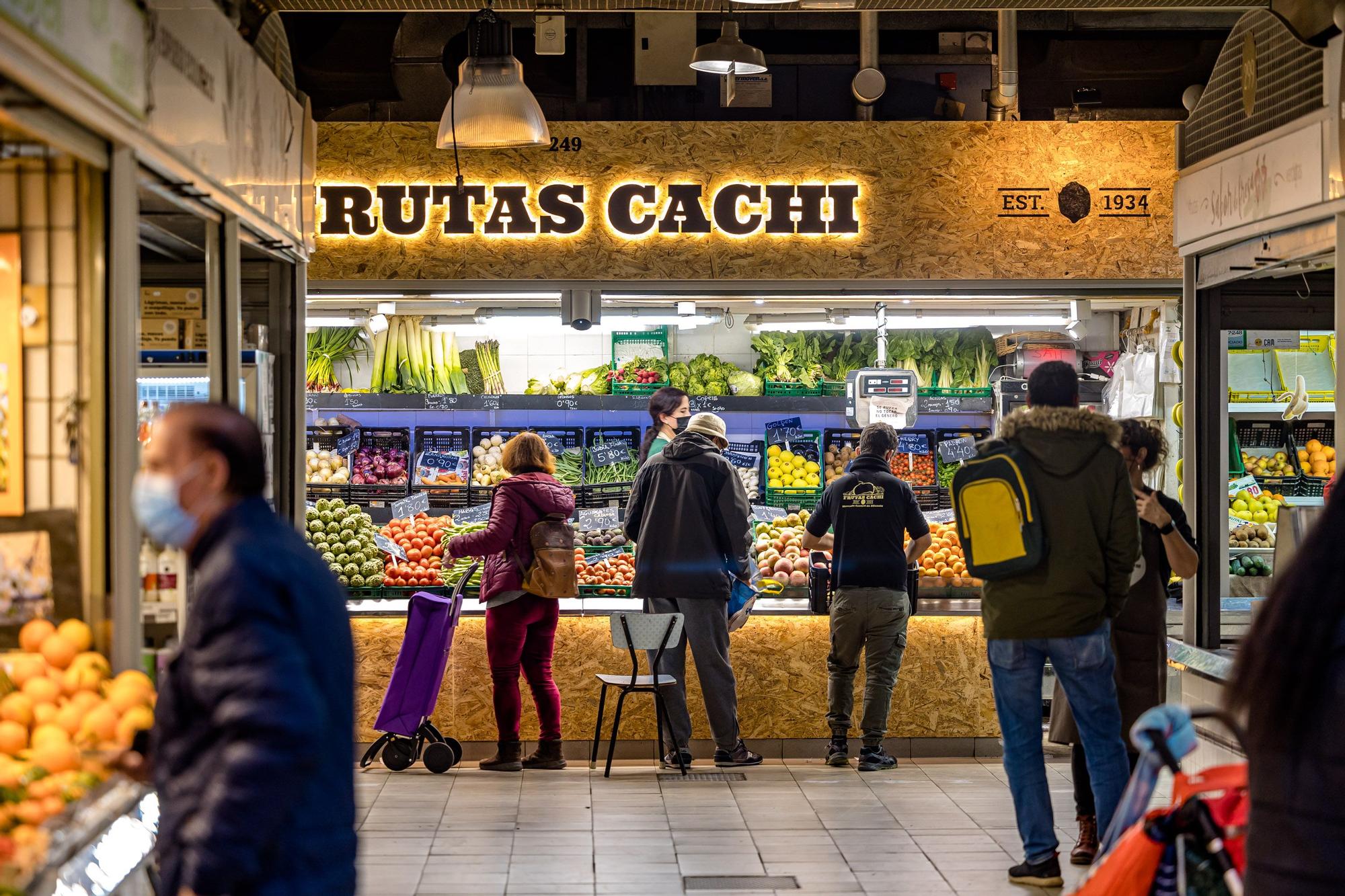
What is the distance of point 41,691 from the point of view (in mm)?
3188

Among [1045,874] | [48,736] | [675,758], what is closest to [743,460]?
[675,758]

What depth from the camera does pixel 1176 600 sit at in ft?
27.3

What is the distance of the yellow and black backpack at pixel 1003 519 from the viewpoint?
4918mm

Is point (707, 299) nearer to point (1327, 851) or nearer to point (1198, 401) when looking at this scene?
point (1198, 401)

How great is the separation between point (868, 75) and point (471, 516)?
371cm

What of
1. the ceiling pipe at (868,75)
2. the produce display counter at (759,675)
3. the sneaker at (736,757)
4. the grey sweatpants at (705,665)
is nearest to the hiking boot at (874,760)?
the produce display counter at (759,675)

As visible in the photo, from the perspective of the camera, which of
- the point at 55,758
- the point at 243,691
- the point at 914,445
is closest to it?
the point at 243,691

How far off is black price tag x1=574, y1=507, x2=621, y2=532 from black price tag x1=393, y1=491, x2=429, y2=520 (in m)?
0.99

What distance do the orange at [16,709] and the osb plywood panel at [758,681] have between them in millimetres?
4395

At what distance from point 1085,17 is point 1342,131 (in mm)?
5767

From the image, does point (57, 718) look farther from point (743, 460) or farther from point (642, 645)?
point (743, 460)

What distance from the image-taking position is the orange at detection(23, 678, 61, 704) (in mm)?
3186

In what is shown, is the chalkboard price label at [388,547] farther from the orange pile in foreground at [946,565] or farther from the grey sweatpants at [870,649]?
the orange pile in foreground at [946,565]

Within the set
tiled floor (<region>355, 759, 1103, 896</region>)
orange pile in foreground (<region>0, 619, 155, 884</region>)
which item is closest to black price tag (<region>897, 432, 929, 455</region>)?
tiled floor (<region>355, 759, 1103, 896</region>)
